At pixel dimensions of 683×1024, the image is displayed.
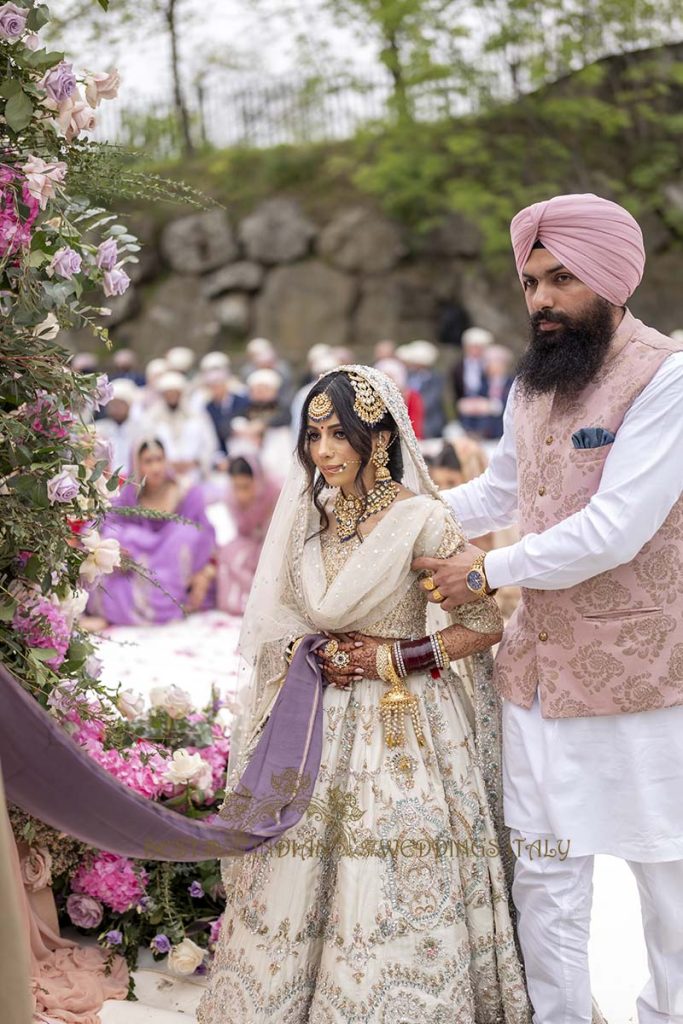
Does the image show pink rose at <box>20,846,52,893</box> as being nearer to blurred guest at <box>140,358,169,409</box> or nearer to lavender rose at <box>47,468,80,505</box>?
lavender rose at <box>47,468,80,505</box>

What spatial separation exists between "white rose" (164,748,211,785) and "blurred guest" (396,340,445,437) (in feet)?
37.9

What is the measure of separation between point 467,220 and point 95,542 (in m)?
17.6

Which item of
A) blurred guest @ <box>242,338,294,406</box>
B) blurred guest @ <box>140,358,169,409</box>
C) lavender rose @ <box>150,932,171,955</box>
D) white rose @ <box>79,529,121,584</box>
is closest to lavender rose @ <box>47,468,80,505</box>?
white rose @ <box>79,529,121,584</box>

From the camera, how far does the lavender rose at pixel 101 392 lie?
10.9 feet

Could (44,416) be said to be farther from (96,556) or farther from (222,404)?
(222,404)

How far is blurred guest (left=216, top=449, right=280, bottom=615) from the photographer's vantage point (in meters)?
8.87

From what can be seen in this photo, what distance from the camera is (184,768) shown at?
377 centimetres

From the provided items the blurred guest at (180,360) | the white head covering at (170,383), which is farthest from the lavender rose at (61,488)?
the blurred guest at (180,360)

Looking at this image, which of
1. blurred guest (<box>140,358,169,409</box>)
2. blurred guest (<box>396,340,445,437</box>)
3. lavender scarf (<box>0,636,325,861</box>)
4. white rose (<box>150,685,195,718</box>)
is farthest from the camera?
blurred guest (<box>140,358,169,409</box>)

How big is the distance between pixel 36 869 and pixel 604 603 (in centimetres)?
175

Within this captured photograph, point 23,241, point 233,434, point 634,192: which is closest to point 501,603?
point 23,241

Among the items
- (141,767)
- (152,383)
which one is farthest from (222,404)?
(141,767)

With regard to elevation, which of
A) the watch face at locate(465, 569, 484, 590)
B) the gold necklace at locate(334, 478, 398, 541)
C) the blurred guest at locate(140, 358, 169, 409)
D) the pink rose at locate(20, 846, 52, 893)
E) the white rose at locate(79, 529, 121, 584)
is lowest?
the blurred guest at locate(140, 358, 169, 409)

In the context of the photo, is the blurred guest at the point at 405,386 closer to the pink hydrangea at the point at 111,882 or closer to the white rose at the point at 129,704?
the white rose at the point at 129,704
